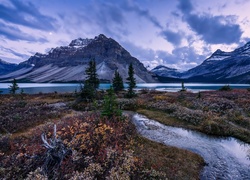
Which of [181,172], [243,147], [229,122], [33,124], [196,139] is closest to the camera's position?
[181,172]

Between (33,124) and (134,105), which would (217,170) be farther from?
(134,105)

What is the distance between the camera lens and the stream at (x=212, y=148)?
32.2 feet

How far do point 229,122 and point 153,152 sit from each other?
13.2 meters

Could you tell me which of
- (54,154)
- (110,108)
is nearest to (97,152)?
(54,154)

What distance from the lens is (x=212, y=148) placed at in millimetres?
13336

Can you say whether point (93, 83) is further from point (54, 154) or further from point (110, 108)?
point (54, 154)

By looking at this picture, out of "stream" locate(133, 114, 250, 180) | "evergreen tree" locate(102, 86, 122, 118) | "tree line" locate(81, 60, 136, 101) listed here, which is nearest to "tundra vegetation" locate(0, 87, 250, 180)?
"evergreen tree" locate(102, 86, 122, 118)

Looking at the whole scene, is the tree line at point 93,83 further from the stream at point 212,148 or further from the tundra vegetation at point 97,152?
the tundra vegetation at point 97,152

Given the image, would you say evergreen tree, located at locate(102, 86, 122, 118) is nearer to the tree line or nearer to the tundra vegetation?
the tundra vegetation

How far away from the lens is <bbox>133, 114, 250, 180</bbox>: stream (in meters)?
9.80

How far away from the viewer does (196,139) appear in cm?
1550

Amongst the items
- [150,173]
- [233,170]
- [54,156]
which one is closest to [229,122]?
[233,170]

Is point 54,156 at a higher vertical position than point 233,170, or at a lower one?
higher

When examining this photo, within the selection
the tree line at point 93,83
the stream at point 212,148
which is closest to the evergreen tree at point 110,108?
the tree line at point 93,83
